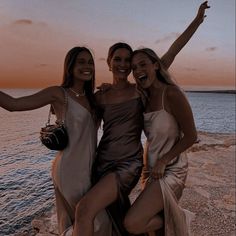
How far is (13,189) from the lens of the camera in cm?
928

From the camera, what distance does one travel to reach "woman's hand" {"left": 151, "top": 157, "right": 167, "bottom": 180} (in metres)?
3.16

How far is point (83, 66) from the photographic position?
130 inches

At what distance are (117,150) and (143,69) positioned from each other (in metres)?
0.77

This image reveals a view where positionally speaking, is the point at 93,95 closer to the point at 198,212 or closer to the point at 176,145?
the point at 176,145

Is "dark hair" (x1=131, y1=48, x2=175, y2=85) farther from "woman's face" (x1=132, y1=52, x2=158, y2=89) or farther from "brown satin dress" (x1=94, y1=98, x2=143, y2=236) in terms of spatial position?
"brown satin dress" (x1=94, y1=98, x2=143, y2=236)

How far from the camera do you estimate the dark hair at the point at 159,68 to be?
3287 mm

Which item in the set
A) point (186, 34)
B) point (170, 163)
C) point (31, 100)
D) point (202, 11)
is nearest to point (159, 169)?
point (170, 163)

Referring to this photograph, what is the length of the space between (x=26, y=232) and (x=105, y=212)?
314 centimetres

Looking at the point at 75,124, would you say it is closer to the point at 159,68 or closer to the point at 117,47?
the point at 117,47

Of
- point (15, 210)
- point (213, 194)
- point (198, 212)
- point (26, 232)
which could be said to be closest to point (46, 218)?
point (26, 232)

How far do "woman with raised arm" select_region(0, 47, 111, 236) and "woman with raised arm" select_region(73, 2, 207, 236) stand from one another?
0.11 meters

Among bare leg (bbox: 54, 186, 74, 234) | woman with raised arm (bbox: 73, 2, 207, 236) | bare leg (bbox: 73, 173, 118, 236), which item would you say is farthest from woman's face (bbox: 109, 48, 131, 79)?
bare leg (bbox: 54, 186, 74, 234)

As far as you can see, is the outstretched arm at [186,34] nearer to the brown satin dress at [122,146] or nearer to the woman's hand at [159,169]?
the brown satin dress at [122,146]

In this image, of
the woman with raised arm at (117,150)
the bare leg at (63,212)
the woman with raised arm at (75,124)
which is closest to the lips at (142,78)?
the woman with raised arm at (117,150)
